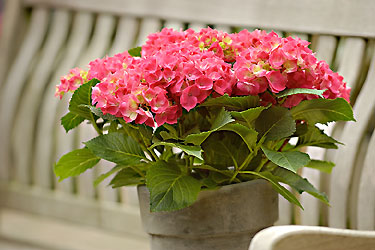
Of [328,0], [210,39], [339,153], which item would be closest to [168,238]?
[210,39]

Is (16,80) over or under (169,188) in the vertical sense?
over

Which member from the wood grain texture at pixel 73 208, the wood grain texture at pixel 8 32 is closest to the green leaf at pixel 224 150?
the wood grain texture at pixel 73 208

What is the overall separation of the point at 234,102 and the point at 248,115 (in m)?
0.03

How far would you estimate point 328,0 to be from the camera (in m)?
1.35

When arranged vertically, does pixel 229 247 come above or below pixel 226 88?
below

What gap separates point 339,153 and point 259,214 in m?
0.37

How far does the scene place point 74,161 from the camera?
41.4 inches

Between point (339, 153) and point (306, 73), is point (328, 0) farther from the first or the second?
point (306, 73)

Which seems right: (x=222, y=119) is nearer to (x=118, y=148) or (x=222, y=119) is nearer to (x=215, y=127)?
(x=215, y=127)

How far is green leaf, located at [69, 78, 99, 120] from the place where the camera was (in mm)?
983

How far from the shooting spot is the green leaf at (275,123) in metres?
0.92

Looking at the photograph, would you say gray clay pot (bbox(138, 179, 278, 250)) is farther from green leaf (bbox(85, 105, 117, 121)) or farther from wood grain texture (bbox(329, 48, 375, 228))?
wood grain texture (bbox(329, 48, 375, 228))

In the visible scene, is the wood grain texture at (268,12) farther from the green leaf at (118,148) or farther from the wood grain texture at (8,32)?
the green leaf at (118,148)

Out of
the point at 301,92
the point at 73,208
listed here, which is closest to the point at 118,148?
the point at 301,92
